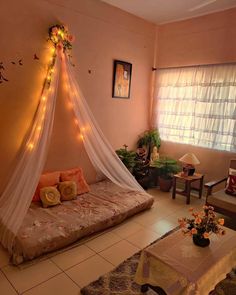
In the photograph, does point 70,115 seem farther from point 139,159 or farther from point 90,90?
point 139,159

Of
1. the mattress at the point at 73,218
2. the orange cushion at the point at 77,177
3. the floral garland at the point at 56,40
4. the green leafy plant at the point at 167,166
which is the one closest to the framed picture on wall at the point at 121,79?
the floral garland at the point at 56,40

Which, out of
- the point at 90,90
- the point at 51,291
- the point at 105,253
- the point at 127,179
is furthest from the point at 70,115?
the point at 51,291

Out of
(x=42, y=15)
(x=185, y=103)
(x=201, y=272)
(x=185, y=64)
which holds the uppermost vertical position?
(x=42, y=15)

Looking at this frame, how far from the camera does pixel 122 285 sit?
2201 millimetres

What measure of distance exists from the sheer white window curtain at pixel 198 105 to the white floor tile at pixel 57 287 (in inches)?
127

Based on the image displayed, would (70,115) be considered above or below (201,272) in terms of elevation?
above

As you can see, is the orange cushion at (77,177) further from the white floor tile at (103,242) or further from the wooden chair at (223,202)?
the wooden chair at (223,202)

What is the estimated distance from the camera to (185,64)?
4.55m

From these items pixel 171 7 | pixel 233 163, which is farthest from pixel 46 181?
pixel 171 7

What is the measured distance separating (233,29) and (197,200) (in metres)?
2.93

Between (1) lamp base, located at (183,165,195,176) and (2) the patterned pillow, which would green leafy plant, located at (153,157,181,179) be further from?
(2) the patterned pillow

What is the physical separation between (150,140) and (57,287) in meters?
3.34

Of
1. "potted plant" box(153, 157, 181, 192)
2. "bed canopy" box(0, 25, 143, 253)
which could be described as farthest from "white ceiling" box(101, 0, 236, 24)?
"potted plant" box(153, 157, 181, 192)

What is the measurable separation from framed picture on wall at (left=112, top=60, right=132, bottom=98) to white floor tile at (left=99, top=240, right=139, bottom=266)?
256 cm
